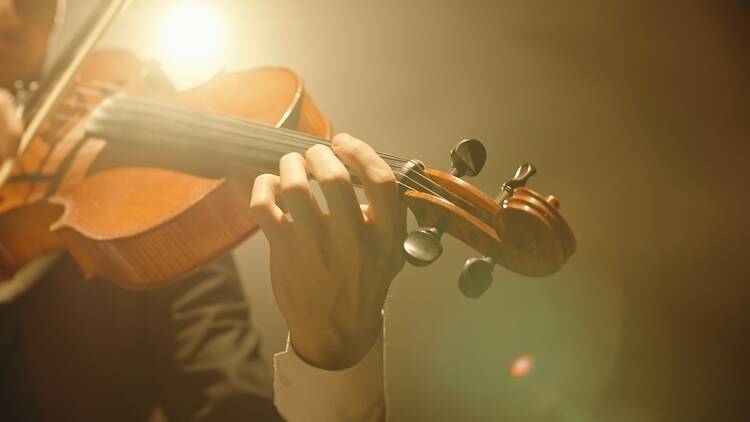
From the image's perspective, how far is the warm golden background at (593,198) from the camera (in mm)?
910

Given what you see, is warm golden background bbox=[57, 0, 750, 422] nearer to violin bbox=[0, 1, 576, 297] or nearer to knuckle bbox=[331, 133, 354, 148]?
→ violin bbox=[0, 1, 576, 297]

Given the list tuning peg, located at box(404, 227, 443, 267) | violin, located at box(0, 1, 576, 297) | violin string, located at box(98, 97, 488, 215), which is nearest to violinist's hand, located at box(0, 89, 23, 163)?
violin, located at box(0, 1, 576, 297)

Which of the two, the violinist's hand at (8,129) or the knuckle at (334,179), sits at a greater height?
the knuckle at (334,179)

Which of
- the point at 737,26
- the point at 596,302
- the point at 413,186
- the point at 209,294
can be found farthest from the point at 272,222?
the point at 737,26

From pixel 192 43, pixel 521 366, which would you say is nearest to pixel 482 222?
pixel 521 366

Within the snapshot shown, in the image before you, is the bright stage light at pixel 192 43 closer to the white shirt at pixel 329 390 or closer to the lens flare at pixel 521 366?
the white shirt at pixel 329 390

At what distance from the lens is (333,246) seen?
55cm

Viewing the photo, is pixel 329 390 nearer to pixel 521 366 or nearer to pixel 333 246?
pixel 333 246

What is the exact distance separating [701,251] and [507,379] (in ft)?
1.56

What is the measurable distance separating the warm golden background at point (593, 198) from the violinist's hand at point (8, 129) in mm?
723

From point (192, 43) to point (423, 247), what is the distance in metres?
1.28

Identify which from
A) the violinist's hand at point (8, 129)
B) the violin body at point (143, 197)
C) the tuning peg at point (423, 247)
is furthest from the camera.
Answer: the violinist's hand at point (8, 129)

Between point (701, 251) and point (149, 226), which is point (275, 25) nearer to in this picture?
point (149, 226)

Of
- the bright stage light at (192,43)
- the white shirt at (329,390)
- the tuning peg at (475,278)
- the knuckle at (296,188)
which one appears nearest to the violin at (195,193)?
the tuning peg at (475,278)
